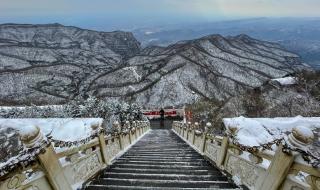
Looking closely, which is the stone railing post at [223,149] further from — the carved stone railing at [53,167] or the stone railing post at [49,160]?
the stone railing post at [49,160]

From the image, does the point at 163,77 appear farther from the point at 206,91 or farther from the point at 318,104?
the point at 318,104

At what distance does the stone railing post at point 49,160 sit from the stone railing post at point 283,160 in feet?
11.6

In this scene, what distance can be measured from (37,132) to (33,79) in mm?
132380

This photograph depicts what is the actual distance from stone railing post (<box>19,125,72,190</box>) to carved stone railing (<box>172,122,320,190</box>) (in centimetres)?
354

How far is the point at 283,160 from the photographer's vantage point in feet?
16.6

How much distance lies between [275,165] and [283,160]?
1.04ft

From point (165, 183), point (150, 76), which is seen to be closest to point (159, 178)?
point (165, 183)

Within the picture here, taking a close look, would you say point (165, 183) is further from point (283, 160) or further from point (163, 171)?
point (283, 160)

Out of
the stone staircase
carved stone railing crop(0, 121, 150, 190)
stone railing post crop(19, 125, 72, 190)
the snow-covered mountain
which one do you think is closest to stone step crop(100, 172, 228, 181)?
the stone staircase

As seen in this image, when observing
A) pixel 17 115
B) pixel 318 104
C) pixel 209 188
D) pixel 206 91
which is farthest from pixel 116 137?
pixel 206 91

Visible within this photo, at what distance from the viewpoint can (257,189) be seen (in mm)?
6230

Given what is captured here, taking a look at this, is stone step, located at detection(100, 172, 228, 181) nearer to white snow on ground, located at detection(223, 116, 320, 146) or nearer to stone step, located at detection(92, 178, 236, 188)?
stone step, located at detection(92, 178, 236, 188)

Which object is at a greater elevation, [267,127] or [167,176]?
[167,176]

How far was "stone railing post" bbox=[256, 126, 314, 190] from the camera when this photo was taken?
15.2 feet
